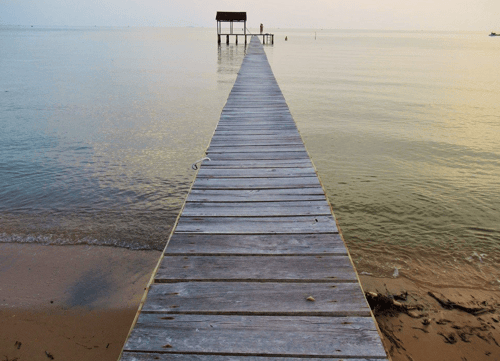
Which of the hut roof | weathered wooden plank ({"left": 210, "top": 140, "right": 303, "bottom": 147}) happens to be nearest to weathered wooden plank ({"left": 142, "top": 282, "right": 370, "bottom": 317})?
weathered wooden plank ({"left": 210, "top": 140, "right": 303, "bottom": 147})

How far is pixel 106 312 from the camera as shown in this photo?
12.8 ft

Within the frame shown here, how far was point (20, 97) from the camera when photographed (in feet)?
54.4

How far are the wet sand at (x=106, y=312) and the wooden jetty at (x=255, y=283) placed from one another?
4.46 feet

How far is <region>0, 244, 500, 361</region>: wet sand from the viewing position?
3.41 meters

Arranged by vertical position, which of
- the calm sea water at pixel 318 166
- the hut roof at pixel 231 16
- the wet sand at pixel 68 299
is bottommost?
the wet sand at pixel 68 299

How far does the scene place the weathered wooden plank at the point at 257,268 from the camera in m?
2.57

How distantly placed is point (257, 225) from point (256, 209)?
0.34m

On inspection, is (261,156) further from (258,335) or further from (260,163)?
(258,335)

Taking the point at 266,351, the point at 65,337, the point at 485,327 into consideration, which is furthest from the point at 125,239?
the point at 485,327

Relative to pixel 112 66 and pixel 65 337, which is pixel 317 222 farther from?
pixel 112 66

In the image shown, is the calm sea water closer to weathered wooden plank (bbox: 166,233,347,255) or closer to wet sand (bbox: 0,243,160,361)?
wet sand (bbox: 0,243,160,361)

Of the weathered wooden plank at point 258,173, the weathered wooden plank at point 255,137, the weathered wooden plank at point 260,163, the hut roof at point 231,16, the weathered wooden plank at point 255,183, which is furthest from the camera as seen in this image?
the hut roof at point 231,16

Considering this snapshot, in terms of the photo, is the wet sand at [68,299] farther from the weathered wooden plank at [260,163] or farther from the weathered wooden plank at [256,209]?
the weathered wooden plank at [260,163]

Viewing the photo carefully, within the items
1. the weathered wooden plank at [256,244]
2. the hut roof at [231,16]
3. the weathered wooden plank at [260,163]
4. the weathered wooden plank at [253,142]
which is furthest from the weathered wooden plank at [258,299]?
the hut roof at [231,16]
